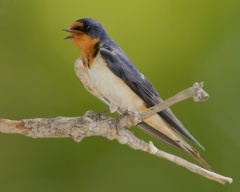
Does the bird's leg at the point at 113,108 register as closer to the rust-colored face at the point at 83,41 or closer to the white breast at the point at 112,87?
the white breast at the point at 112,87

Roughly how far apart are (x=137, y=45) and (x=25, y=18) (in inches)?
24.3

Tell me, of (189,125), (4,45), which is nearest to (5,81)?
(4,45)

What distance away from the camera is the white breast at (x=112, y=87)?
236 centimetres

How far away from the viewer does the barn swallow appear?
92.5 inches

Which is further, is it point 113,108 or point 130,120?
point 113,108

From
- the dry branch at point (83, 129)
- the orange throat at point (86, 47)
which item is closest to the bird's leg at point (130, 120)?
the dry branch at point (83, 129)

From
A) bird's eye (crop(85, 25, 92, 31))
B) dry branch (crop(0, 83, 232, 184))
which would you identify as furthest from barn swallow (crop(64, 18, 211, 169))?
dry branch (crop(0, 83, 232, 184))

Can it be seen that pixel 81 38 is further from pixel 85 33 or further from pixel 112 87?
pixel 112 87

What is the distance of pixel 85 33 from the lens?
2350 mm

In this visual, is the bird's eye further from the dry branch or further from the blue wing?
the dry branch

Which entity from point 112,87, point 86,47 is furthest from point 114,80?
point 86,47

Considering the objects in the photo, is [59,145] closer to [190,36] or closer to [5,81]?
[5,81]

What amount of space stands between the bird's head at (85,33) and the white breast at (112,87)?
6 centimetres

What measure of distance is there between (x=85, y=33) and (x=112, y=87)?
Result: 235mm
